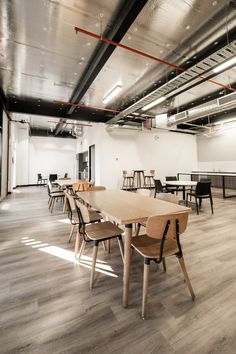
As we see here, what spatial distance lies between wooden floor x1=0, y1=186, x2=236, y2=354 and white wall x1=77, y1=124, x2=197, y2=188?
5.65 meters

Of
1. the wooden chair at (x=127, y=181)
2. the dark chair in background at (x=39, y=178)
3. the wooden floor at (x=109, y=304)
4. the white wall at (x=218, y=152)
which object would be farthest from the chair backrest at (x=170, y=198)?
the dark chair in background at (x=39, y=178)

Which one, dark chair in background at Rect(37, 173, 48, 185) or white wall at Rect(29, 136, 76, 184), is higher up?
white wall at Rect(29, 136, 76, 184)

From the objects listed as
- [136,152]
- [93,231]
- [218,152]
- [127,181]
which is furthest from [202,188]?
[218,152]

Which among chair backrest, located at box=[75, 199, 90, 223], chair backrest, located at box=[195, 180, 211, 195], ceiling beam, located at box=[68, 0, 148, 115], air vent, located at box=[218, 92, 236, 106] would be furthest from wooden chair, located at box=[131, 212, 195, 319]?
air vent, located at box=[218, 92, 236, 106]

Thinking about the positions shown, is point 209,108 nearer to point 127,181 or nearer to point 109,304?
point 127,181

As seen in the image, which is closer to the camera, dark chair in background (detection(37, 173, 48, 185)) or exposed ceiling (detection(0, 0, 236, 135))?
exposed ceiling (detection(0, 0, 236, 135))

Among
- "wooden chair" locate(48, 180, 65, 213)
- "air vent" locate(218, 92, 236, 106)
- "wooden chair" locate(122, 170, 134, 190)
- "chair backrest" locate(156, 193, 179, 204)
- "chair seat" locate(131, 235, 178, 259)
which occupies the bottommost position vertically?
"chair seat" locate(131, 235, 178, 259)

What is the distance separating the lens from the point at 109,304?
1.46 m

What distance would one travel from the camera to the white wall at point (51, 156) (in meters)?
11.4

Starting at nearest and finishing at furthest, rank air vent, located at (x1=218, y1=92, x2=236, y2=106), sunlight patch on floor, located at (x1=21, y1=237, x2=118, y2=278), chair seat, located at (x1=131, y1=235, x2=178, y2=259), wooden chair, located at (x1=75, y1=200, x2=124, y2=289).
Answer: chair seat, located at (x1=131, y1=235, x2=178, y2=259) → wooden chair, located at (x1=75, y1=200, x2=124, y2=289) → sunlight patch on floor, located at (x1=21, y1=237, x2=118, y2=278) → air vent, located at (x1=218, y1=92, x2=236, y2=106)

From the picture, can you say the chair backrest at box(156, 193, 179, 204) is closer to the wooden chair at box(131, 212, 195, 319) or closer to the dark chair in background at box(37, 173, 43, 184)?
the wooden chair at box(131, 212, 195, 319)

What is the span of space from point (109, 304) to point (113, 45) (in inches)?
146

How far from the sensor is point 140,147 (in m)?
8.91

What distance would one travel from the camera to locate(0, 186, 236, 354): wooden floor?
3.73 feet
